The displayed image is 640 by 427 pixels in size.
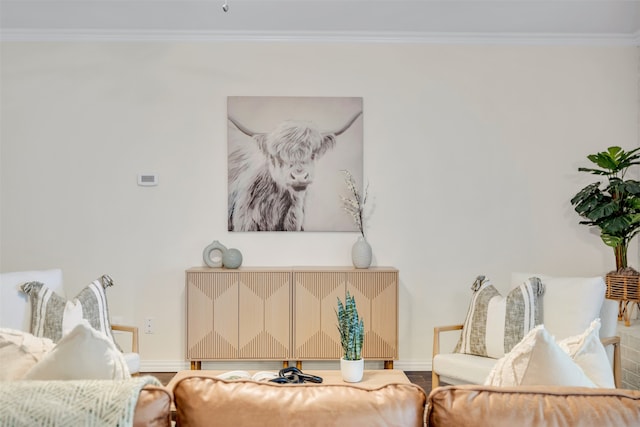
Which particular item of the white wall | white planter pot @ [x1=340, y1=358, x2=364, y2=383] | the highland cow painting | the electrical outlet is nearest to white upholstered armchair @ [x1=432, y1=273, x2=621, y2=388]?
white planter pot @ [x1=340, y1=358, x2=364, y2=383]

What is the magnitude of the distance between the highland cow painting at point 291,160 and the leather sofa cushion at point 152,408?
2.97 metres

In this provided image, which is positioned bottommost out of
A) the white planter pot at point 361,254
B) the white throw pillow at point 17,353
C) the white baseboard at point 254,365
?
the white baseboard at point 254,365

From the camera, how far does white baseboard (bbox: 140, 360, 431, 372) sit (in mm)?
4000

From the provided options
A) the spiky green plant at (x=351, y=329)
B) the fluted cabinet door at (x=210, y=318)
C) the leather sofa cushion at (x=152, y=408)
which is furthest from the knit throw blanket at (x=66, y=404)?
the fluted cabinet door at (x=210, y=318)

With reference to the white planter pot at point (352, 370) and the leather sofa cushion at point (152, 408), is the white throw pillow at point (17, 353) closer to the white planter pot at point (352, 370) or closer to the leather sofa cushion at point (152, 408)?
the leather sofa cushion at point (152, 408)

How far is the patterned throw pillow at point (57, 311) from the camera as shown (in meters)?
3.02

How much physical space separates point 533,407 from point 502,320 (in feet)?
6.76

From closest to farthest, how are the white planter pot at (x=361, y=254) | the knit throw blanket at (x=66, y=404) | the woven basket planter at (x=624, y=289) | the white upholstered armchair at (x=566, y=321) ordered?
the knit throw blanket at (x=66, y=404) → the white upholstered armchair at (x=566, y=321) → the woven basket planter at (x=624, y=289) → the white planter pot at (x=361, y=254)

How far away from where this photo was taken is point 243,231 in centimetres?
410

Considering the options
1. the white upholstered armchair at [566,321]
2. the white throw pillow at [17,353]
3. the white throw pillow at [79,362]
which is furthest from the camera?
the white upholstered armchair at [566,321]

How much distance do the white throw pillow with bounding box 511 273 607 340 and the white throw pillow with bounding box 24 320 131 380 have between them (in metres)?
2.50

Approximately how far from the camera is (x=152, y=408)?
3.67 feet

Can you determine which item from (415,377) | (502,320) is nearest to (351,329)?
(502,320)

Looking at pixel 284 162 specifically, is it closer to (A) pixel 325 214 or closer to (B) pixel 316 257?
(A) pixel 325 214
